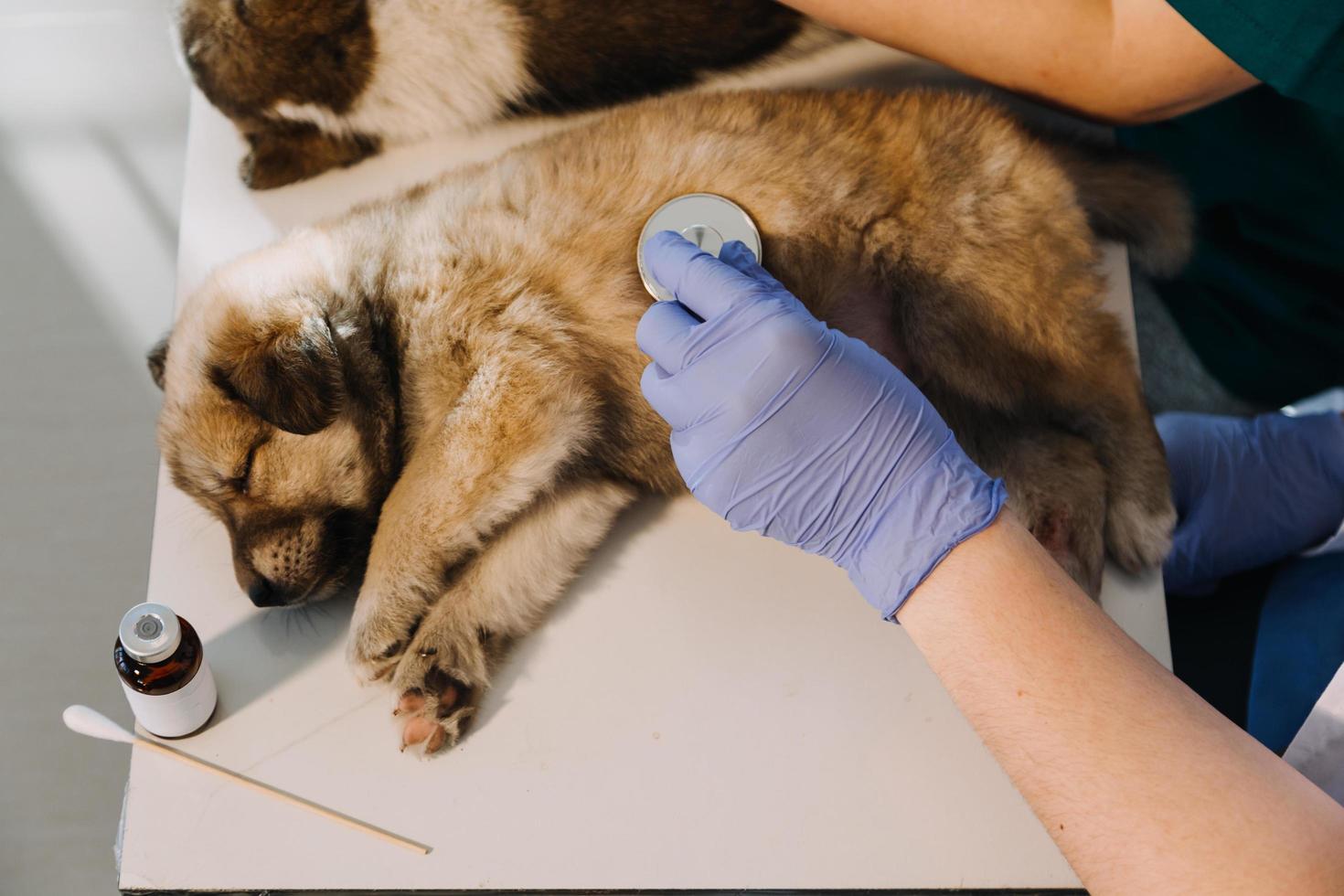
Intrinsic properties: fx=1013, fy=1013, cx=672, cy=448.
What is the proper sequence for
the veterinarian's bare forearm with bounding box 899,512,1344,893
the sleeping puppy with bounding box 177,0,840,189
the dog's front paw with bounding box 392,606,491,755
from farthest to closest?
the sleeping puppy with bounding box 177,0,840,189
the dog's front paw with bounding box 392,606,491,755
the veterinarian's bare forearm with bounding box 899,512,1344,893

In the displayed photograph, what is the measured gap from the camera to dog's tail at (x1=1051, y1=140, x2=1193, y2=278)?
4.91 feet

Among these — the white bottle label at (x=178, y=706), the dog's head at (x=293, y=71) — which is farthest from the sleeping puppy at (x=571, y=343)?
the dog's head at (x=293, y=71)

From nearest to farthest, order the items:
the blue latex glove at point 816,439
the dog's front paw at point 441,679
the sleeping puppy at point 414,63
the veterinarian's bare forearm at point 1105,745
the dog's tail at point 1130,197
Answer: the veterinarian's bare forearm at point 1105,745 < the blue latex glove at point 816,439 < the dog's front paw at point 441,679 < the dog's tail at point 1130,197 < the sleeping puppy at point 414,63

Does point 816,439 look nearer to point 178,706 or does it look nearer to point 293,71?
point 178,706

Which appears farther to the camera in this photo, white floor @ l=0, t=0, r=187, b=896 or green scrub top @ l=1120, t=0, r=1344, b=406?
white floor @ l=0, t=0, r=187, b=896

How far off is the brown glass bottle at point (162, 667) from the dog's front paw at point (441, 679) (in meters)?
0.23

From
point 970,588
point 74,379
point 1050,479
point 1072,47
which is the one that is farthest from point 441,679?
point 74,379

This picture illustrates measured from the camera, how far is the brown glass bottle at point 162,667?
113 centimetres

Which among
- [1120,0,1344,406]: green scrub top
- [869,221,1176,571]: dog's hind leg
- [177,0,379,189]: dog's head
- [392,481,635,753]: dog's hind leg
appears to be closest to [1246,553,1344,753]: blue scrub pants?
[869,221,1176,571]: dog's hind leg

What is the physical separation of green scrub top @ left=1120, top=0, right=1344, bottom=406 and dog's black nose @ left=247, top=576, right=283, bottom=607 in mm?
1494

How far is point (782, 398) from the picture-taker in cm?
113

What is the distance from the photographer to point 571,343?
54.0 inches

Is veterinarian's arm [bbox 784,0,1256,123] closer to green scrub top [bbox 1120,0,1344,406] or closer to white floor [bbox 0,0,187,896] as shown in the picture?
green scrub top [bbox 1120,0,1344,406]

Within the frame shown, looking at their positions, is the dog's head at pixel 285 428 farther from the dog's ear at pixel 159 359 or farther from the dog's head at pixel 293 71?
the dog's head at pixel 293 71
